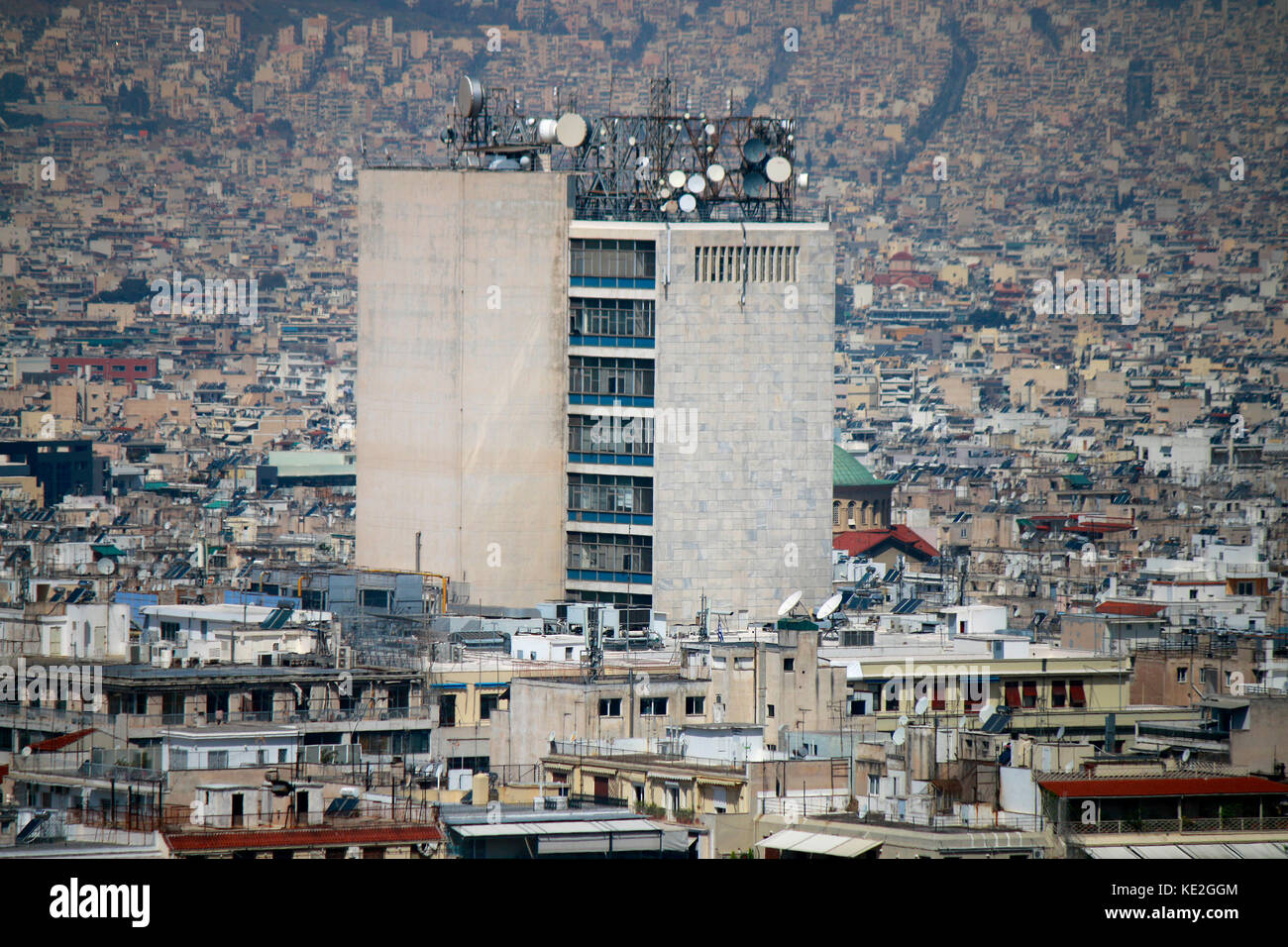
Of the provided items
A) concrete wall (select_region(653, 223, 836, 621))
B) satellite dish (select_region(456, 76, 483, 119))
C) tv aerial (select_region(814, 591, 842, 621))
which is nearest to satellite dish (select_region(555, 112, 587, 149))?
satellite dish (select_region(456, 76, 483, 119))

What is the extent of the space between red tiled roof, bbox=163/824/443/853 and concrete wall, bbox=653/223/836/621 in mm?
28106

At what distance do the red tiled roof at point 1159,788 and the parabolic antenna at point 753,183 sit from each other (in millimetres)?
32363

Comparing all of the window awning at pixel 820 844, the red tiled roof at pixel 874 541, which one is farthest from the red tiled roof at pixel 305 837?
the red tiled roof at pixel 874 541

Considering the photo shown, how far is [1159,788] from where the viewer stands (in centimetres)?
3288

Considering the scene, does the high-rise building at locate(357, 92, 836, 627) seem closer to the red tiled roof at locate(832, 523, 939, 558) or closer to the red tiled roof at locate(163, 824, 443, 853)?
the red tiled roof at locate(163, 824, 443, 853)

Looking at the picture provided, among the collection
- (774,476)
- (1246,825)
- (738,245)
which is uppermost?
(738,245)

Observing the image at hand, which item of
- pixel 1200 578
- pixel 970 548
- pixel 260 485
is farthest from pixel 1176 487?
pixel 1200 578

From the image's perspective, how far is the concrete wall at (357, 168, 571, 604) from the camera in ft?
200

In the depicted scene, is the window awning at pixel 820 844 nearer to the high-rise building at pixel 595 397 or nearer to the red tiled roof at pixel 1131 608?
the high-rise building at pixel 595 397

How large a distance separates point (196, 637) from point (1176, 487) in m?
77.8

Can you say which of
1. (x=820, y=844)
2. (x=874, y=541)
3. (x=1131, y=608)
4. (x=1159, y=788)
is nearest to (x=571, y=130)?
(x=1131, y=608)

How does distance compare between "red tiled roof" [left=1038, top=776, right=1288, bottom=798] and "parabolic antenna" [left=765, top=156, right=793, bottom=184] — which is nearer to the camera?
"red tiled roof" [left=1038, top=776, right=1288, bottom=798]
